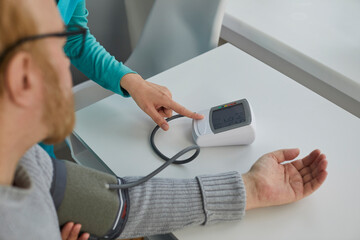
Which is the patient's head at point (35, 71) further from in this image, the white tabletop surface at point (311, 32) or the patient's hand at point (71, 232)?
the white tabletop surface at point (311, 32)

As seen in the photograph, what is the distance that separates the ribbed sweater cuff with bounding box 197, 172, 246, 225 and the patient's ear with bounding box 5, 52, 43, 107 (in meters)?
0.42

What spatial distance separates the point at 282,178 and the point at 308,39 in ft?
2.88

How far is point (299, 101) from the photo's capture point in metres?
1.03

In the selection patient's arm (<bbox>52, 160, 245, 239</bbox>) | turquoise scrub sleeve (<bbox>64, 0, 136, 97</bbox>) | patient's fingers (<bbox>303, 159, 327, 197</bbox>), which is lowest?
patient's arm (<bbox>52, 160, 245, 239</bbox>)

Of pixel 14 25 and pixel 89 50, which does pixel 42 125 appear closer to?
pixel 14 25

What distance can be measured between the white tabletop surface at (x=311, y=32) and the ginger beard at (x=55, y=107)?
3.53ft

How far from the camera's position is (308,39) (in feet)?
5.06

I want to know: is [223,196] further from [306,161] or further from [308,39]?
[308,39]

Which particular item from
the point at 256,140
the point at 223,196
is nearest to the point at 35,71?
the point at 223,196

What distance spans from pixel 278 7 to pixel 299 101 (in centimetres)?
86

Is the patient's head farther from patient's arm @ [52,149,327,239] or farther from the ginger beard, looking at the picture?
patient's arm @ [52,149,327,239]

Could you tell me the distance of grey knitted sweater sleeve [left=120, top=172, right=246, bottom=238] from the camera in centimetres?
78

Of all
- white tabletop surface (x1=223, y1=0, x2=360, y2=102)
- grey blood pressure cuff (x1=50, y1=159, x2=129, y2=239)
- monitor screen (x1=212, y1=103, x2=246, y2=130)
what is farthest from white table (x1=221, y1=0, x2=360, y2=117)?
grey blood pressure cuff (x1=50, y1=159, x2=129, y2=239)

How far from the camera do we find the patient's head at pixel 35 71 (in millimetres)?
477
